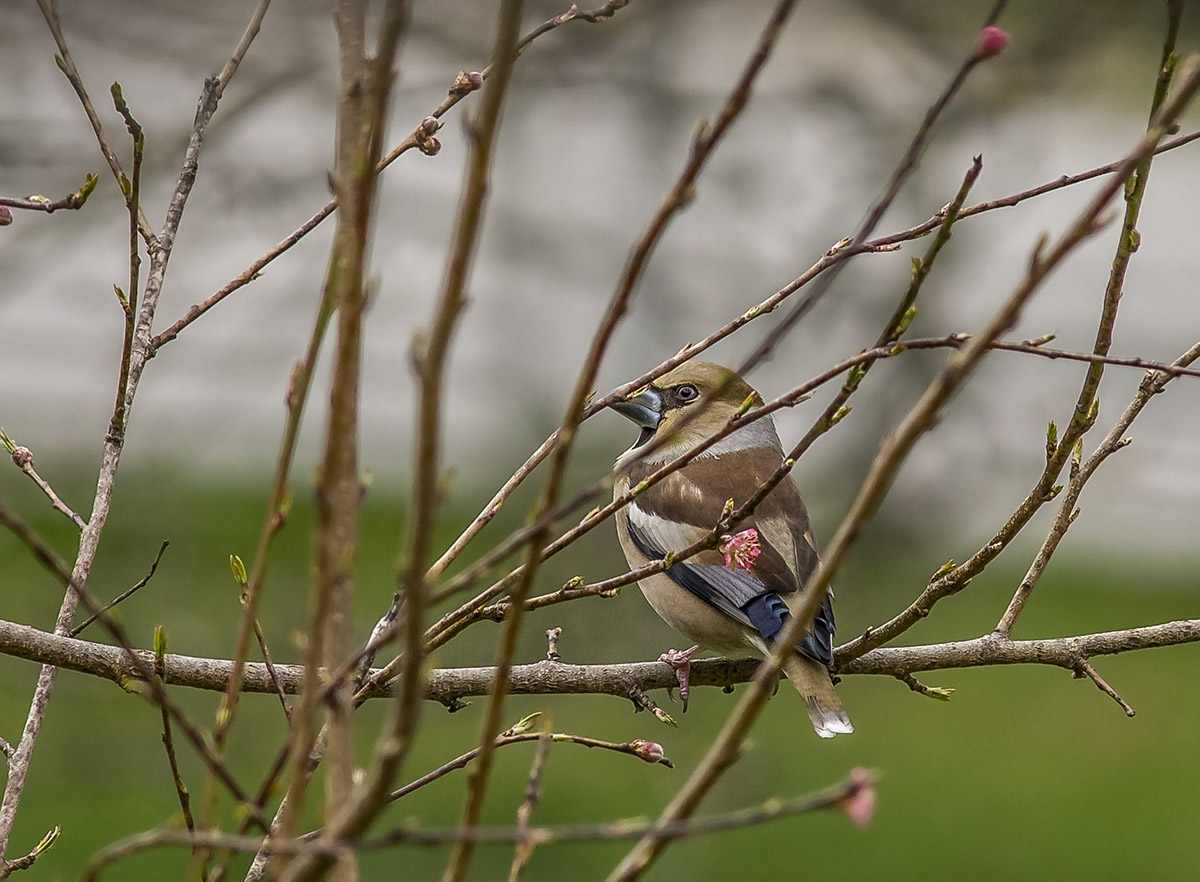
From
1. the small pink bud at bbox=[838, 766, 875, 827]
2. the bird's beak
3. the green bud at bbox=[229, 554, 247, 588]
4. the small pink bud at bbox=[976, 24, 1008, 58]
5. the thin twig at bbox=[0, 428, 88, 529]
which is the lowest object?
the small pink bud at bbox=[838, 766, 875, 827]

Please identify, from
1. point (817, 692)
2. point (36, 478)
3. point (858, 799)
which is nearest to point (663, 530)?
point (817, 692)

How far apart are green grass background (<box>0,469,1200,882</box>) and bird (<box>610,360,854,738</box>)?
113 cm

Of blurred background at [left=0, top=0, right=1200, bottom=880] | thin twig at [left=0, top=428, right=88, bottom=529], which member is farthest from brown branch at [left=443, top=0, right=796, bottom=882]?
blurred background at [left=0, top=0, right=1200, bottom=880]

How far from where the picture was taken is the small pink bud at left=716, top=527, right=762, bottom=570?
291 centimetres

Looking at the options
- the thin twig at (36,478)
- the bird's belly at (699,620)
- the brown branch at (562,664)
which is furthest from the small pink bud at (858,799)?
the bird's belly at (699,620)

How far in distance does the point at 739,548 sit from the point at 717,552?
1.63 m

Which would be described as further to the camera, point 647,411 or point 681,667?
point 647,411

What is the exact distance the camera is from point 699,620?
527 cm

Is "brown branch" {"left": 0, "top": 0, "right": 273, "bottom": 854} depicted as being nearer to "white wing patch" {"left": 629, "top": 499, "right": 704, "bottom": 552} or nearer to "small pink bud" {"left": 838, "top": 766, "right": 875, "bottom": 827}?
"small pink bud" {"left": 838, "top": 766, "right": 875, "bottom": 827}

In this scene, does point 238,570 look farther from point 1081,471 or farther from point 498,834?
point 1081,471

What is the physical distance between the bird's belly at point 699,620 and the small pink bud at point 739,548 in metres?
1.90

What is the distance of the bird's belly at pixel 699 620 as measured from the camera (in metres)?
5.22

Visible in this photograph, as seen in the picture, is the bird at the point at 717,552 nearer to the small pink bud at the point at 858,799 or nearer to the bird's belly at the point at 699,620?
the bird's belly at the point at 699,620

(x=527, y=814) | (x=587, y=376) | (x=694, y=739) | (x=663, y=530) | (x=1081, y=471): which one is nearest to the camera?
(x=587, y=376)
